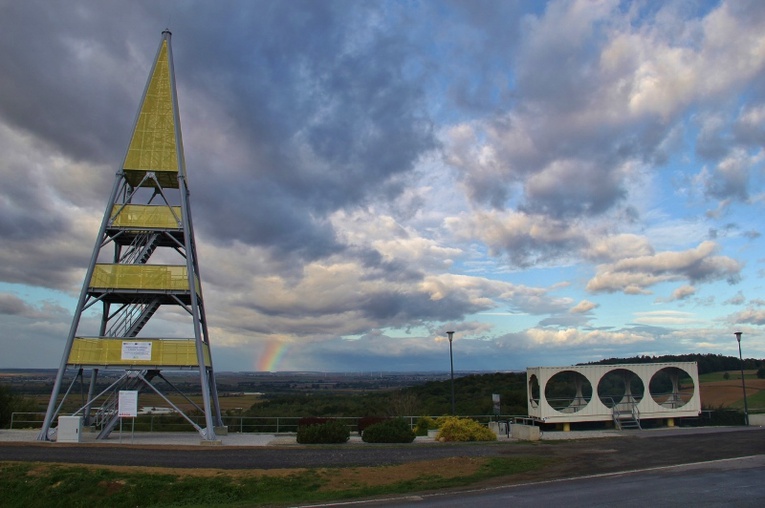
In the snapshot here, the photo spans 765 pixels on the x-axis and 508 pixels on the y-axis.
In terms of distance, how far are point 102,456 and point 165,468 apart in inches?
196

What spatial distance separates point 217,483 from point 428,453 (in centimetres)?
956

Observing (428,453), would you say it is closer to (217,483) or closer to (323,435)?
(323,435)

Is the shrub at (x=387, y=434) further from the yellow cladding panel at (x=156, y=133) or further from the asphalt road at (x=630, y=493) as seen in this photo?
the yellow cladding panel at (x=156, y=133)

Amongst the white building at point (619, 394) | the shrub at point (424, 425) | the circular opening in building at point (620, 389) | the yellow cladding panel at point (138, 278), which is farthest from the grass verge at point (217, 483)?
the circular opening in building at point (620, 389)

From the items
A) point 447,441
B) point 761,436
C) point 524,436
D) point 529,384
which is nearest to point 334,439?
point 447,441

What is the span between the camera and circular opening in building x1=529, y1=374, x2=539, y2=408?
1293 inches

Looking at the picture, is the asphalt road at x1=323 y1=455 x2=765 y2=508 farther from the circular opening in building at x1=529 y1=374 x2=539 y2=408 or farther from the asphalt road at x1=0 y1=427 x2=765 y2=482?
the circular opening in building at x1=529 y1=374 x2=539 y2=408

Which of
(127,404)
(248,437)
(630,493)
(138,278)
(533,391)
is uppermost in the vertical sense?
(138,278)

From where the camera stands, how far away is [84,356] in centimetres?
2912

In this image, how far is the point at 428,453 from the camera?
23.5m

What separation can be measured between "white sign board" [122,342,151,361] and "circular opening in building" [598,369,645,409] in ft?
81.3

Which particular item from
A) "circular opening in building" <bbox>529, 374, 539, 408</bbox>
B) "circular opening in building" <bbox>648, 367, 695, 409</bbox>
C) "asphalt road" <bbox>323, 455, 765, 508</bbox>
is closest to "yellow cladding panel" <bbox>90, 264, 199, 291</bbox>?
"asphalt road" <bbox>323, 455, 765, 508</bbox>

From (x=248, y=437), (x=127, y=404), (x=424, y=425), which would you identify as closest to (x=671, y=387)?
(x=424, y=425)

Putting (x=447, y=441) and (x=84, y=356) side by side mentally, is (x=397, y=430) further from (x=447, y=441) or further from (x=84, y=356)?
(x=84, y=356)
